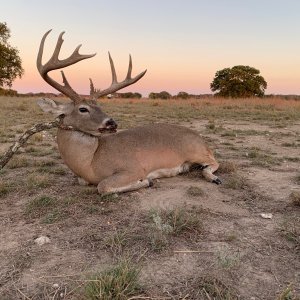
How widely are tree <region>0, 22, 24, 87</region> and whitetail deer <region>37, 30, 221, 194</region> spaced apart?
1401 inches

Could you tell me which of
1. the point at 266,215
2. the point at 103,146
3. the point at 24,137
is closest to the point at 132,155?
the point at 103,146

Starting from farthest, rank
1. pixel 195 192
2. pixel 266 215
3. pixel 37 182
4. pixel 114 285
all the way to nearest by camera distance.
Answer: pixel 37 182, pixel 195 192, pixel 266 215, pixel 114 285

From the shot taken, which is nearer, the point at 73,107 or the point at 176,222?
the point at 176,222

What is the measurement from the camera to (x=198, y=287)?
8.64 ft

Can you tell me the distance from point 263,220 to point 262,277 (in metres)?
1.12

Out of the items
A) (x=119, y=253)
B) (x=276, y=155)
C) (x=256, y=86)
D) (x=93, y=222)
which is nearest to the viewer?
(x=119, y=253)

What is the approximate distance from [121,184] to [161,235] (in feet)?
4.77

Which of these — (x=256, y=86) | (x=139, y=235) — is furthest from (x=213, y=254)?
(x=256, y=86)

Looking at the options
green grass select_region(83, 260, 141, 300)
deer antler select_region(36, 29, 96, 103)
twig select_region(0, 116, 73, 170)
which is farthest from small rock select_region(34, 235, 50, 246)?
deer antler select_region(36, 29, 96, 103)

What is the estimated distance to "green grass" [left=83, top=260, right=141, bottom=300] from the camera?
94.7 inches

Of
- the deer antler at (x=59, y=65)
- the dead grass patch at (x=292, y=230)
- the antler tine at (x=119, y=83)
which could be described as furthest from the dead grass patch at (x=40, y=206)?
the dead grass patch at (x=292, y=230)

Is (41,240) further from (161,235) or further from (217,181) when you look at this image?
(217,181)

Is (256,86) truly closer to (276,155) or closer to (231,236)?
(276,155)

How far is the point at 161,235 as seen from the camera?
129 inches
